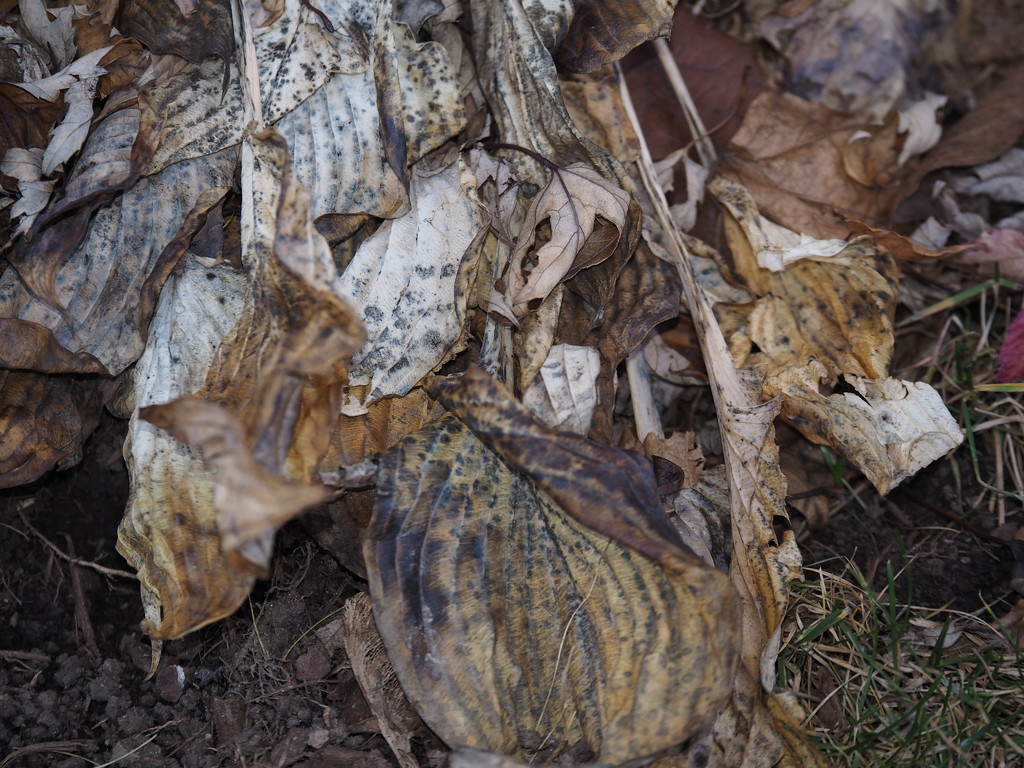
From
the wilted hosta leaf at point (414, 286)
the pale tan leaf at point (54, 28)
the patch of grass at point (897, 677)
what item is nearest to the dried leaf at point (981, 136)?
the patch of grass at point (897, 677)

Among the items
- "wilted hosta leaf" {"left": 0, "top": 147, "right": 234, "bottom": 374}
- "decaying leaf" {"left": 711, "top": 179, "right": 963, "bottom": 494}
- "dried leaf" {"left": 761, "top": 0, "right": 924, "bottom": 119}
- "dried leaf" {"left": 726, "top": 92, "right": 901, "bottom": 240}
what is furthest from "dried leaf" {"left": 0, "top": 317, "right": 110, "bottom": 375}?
"dried leaf" {"left": 761, "top": 0, "right": 924, "bottom": 119}

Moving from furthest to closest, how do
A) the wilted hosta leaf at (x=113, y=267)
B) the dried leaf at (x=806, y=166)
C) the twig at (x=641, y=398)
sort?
the dried leaf at (x=806, y=166) < the twig at (x=641, y=398) < the wilted hosta leaf at (x=113, y=267)

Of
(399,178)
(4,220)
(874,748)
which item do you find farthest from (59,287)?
(874,748)

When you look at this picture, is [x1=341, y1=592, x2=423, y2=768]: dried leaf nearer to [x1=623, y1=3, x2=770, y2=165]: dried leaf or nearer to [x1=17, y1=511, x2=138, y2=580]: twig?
[x1=17, y1=511, x2=138, y2=580]: twig

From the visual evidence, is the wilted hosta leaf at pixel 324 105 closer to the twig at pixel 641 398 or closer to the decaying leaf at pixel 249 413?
the decaying leaf at pixel 249 413

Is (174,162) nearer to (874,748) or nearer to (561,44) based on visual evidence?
(561,44)
